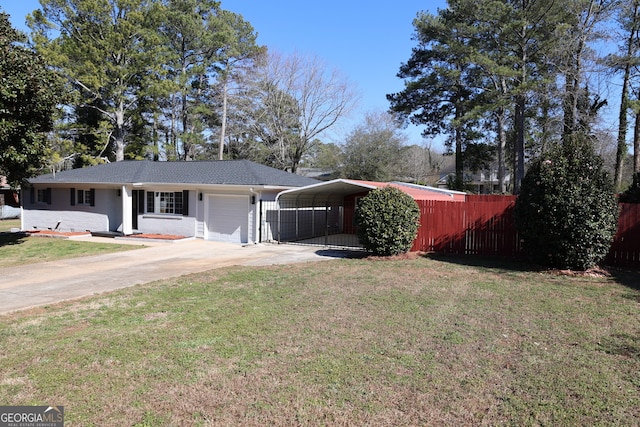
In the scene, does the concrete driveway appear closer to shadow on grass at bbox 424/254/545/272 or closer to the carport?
the carport

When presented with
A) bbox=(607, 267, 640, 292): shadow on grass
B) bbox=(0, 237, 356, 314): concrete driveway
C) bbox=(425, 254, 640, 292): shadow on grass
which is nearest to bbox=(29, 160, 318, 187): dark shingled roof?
bbox=(0, 237, 356, 314): concrete driveway

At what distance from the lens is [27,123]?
13375 millimetres

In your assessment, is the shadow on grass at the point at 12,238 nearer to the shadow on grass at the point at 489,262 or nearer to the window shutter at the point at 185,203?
the window shutter at the point at 185,203

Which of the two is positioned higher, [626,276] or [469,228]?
[469,228]

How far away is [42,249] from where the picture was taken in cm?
1473

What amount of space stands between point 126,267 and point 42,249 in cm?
579

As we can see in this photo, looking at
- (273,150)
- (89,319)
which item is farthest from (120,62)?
(89,319)

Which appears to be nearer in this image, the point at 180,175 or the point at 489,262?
the point at 489,262

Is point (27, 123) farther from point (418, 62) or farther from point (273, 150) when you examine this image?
point (418, 62)

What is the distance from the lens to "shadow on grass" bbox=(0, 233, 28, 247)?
16.4 meters

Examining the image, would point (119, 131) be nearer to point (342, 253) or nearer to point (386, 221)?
point (342, 253)

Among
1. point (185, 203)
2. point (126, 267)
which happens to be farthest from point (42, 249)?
point (126, 267)

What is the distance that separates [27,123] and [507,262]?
52.3 ft

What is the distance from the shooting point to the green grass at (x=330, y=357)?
3674mm
